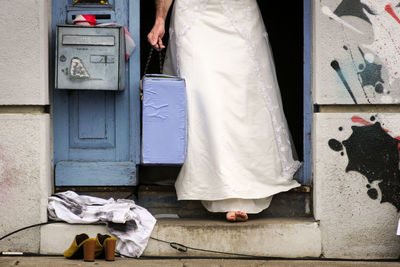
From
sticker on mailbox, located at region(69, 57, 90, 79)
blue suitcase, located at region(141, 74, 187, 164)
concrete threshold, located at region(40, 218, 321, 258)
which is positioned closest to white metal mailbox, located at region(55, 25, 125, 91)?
sticker on mailbox, located at region(69, 57, 90, 79)

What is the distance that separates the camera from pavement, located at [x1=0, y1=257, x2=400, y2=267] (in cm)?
396

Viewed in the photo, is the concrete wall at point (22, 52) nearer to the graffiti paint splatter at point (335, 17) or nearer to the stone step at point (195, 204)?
the stone step at point (195, 204)

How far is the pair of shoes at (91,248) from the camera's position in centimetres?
399

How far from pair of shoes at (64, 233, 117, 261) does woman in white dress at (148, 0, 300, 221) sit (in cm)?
67

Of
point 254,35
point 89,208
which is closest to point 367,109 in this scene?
point 254,35

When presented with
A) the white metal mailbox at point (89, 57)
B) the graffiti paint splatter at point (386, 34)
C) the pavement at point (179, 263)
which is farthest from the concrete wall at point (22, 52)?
the graffiti paint splatter at point (386, 34)

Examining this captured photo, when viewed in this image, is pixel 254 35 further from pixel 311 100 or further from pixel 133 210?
pixel 133 210

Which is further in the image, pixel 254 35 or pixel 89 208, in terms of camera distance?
pixel 254 35

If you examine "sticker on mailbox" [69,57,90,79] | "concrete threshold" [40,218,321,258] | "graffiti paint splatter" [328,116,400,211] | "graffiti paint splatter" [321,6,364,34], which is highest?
"graffiti paint splatter" [321,6,364,34]

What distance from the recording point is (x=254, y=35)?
4723mm

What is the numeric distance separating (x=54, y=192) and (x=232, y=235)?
51.5 inches

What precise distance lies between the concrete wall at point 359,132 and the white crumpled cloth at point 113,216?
3.93ft

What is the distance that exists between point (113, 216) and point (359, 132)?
1722 millimetres

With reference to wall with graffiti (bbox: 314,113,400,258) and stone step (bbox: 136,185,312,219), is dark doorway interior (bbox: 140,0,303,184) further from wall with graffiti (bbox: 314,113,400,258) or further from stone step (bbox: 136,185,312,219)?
wall with graffiti (bbox: 314,113,400,258)
